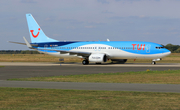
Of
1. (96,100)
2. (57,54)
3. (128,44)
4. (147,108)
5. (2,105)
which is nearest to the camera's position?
(147,108)

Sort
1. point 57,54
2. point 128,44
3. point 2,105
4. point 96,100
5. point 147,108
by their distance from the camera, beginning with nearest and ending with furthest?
point 147,108
point 2,105
point 96,100
point 128,44
point 57,54

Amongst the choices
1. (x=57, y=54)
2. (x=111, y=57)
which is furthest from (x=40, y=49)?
(x=111, y=57)

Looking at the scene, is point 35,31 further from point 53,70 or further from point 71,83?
point 71,83

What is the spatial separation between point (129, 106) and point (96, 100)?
5.77ft

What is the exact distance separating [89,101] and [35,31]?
43.4m

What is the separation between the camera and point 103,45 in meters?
46.4

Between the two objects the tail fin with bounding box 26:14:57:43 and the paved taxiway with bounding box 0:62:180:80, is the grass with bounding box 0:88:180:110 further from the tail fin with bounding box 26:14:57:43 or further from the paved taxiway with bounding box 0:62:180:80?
the tail fin with bounding box 26:14:57:43

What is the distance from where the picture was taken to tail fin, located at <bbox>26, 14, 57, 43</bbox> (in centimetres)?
5138

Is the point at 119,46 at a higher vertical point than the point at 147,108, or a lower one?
higher

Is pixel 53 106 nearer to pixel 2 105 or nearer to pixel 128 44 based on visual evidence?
pixel 2 105

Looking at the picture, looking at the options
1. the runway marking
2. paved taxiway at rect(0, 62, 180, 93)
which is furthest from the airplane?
the runway marking

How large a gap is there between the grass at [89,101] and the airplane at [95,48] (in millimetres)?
31252

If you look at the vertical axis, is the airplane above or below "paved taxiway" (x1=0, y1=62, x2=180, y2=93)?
above

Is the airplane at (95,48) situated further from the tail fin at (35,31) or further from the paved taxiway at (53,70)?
the paved taxiway at (53,70)
